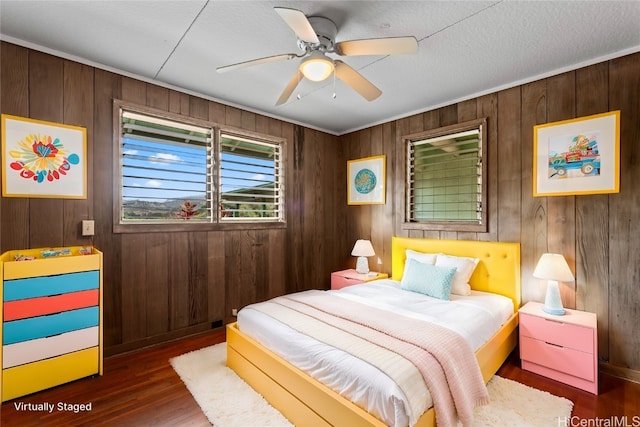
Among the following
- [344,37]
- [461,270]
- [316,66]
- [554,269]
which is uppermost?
[344,37]

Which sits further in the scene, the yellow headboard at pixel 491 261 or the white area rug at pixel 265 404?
the yellow headboard at pixel 491 261

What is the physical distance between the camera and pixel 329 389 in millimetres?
1733

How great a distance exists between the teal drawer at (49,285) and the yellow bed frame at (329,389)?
1181 millimetres

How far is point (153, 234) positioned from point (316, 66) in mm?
2318

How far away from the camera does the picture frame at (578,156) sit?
8.24ft

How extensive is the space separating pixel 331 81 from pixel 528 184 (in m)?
2.20

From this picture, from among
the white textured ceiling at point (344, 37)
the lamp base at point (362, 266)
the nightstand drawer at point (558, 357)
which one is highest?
the white textured ceiling at point (344, 37)

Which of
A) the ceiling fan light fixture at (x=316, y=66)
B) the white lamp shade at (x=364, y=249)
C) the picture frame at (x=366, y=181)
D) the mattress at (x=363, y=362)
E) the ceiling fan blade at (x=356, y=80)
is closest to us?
the mattress at (x=363, y=362)

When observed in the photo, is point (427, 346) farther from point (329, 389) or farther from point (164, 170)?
point (164, 170)

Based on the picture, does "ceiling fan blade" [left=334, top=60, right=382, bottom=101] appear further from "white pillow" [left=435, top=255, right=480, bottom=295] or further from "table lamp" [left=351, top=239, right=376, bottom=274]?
"table lamp" [left=351, top=239, right=376, bottom=274]

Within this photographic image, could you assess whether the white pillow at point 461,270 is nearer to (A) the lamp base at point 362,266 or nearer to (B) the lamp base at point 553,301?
(B) the lamp base at point 553,301

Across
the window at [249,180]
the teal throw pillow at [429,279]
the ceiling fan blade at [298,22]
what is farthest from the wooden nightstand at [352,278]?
the ceiling fan blade at [298,22]

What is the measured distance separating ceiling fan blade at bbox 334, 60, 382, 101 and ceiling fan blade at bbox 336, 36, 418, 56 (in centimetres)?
15

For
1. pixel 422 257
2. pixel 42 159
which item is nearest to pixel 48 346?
pixel 42 159
